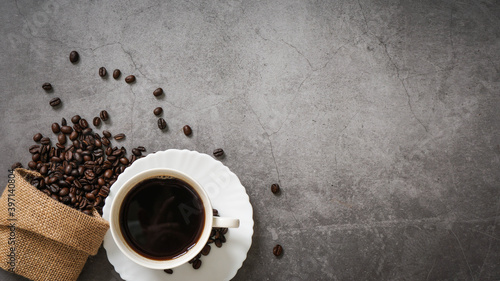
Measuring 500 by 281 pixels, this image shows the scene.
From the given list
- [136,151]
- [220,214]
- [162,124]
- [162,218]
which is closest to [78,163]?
[136,151]

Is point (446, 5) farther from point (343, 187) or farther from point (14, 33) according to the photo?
point (14, 33)

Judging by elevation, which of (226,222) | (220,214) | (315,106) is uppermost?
(315,106)

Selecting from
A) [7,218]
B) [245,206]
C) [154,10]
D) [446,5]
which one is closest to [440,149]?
[446,5]

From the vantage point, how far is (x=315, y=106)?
60.7 inches

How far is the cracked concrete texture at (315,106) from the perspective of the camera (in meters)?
1.51

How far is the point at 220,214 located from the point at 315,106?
62 cm

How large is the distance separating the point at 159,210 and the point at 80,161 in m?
0.47

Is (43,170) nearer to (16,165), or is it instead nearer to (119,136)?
(16,165)

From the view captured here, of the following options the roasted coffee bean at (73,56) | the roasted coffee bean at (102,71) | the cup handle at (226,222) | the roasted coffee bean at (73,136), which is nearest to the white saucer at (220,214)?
the cup handle at (226,222)

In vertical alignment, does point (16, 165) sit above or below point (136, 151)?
below

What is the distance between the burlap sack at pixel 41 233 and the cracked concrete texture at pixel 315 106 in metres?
0.28

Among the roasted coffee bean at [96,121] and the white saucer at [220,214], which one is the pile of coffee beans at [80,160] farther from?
the white saucer at [220,214]

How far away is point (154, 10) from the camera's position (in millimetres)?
1542

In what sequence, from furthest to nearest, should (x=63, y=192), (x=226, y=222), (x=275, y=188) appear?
(x=275, y=188) < (x=63, y=192) < (x=226, y=222)
